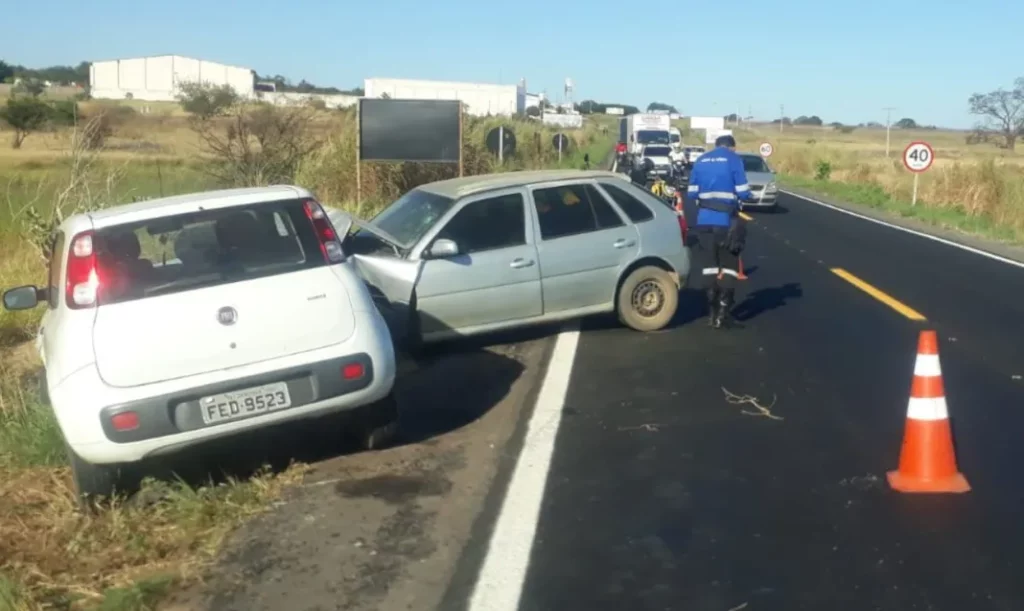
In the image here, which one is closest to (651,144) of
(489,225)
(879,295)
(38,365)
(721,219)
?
(879,295)

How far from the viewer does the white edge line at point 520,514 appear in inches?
204

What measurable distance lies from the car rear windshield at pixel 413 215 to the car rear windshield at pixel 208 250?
144 inches

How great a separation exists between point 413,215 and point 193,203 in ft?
14.8

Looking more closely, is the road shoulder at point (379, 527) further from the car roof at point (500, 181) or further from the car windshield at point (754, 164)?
the car windshield at point (754, 164)

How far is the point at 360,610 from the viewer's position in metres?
5.02

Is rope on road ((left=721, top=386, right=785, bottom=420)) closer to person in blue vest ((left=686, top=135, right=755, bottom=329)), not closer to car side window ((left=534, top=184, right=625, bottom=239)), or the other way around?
car side window ((left=534, top=184, right=625, bottom=239))

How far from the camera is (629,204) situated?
11805mm

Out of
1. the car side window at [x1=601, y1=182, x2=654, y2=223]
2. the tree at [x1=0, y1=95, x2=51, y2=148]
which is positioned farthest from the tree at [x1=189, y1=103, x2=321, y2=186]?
the tree at [x1=0, y1=95, x2=51, y2=148]

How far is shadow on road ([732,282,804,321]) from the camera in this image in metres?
13.3

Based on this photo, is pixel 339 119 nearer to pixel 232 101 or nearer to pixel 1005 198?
pixel 232 101

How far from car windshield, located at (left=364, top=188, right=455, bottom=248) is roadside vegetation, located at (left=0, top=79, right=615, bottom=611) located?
3.43 m

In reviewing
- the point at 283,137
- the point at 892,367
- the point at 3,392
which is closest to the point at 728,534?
the point at 892,367

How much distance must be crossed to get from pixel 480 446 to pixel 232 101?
22.4 meters

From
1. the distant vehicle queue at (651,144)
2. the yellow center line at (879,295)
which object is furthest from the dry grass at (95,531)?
the distant vehicle queue at (651,144)
